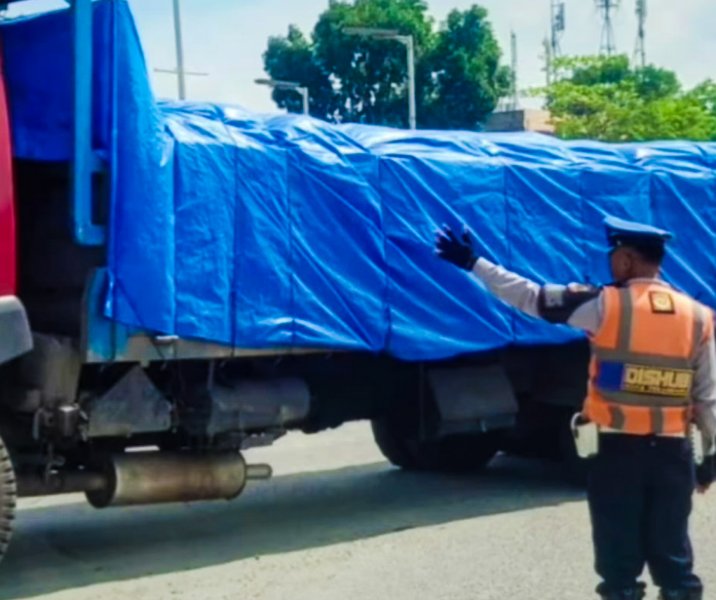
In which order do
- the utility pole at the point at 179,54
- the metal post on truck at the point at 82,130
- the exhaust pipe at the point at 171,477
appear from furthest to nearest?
the utility pole at the point at 179,54
the exhaust pipe at the point at 171,477
the metal post on truck at the point at 82,130

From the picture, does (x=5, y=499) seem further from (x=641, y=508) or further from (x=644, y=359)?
(x=644, y=359)

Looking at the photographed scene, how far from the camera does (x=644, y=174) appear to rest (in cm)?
1051

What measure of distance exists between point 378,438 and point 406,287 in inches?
90.0

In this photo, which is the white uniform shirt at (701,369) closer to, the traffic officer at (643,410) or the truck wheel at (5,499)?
the traffic officer at (643,410)

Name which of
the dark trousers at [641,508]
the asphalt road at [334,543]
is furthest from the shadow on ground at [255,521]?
the dark trousers at [641,508]

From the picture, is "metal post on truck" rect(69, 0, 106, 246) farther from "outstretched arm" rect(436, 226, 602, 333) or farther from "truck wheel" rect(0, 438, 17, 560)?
"outstretched arm" rect(436, 226, 602, 333)

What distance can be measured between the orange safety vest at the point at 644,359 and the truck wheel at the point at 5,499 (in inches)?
123

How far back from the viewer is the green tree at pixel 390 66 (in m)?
41.3

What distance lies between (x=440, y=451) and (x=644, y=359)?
5.60 metres

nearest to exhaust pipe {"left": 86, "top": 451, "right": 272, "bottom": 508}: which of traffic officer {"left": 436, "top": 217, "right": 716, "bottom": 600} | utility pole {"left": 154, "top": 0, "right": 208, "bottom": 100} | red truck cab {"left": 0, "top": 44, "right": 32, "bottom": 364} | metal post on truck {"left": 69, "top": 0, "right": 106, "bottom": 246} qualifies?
red truck cab {"left": 0, "top": 44, "right": 32, "bottom": 364}

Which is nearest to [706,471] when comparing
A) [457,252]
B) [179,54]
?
[457,252]

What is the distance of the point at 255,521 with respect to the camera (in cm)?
955

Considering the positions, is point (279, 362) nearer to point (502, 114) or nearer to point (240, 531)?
point (240, 531)

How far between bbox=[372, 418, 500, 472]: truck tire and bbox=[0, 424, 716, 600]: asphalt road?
13cm
